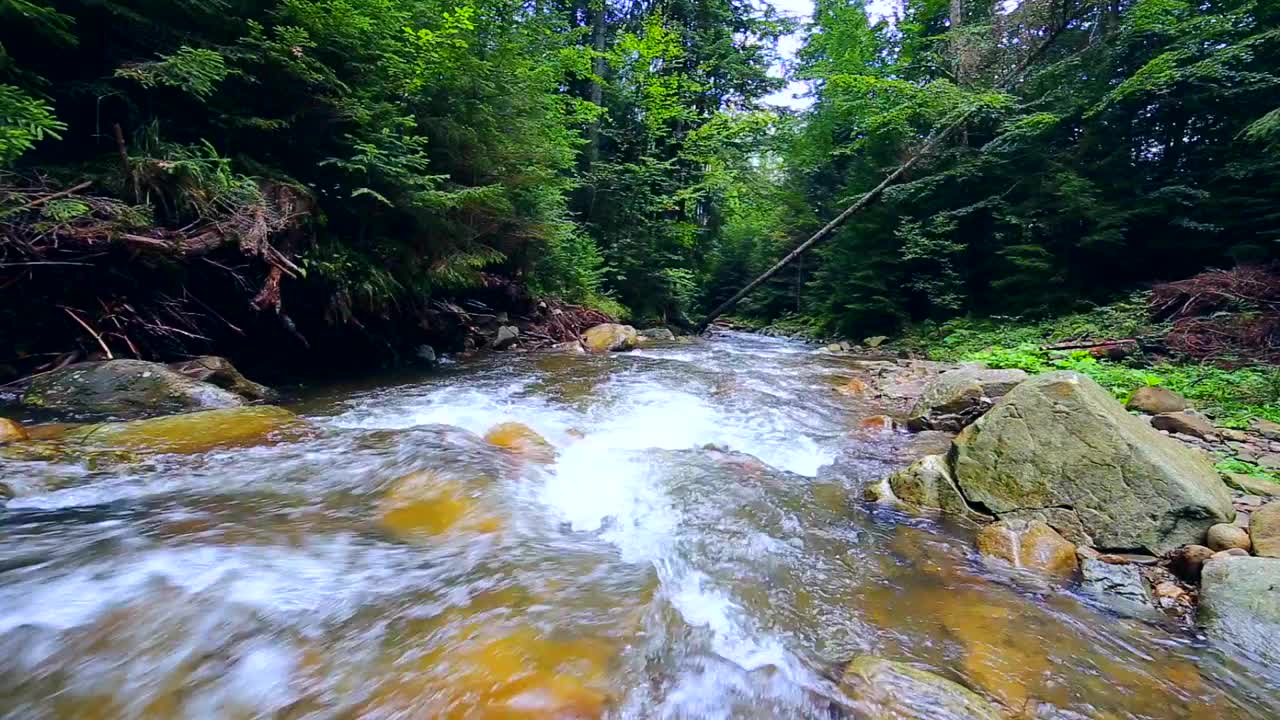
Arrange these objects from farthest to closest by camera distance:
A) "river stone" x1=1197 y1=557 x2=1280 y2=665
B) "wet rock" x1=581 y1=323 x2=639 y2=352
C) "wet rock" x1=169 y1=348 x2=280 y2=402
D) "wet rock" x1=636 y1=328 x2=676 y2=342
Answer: "wet rock" x1=636 y1=328 x2=676 y2=342, "wet rock" x1=581 y1=323 x2=639 y2=352, "wet rock" x1=169 y1=348 x2=280 y2=402, "river stone" x1=1197 y1=557 x2=1280 y2=665

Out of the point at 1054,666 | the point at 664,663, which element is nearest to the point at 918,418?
the point at 1054,666

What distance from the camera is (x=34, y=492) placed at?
307 centimetres

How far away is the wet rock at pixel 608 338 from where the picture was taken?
448 inches

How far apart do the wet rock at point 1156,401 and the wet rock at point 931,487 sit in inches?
125

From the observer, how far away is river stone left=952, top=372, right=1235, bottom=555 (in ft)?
9.98

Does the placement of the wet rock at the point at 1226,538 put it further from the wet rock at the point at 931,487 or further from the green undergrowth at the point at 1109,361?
the green undergrowth at the point at 1109,361

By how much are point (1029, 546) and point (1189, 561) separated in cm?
68

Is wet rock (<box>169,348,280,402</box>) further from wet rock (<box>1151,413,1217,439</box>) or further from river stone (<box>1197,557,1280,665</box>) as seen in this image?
wet rock (<box>1151,413,1217,439</box>)

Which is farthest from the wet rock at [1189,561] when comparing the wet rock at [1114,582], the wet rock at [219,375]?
the wet rock at [219,375]

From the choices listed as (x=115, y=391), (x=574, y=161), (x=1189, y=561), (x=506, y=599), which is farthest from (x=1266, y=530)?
(x=574, y=161)

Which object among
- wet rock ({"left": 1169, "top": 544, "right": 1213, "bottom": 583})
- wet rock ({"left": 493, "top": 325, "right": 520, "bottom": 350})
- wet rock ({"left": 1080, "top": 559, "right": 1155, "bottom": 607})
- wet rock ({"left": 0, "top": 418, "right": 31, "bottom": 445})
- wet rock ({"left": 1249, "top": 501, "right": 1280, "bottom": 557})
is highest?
wet rock ({"left": 0, "top": 418, "right": 31, "bottom": 445})

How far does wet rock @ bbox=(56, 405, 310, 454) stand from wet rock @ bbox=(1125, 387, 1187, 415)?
26.1ft

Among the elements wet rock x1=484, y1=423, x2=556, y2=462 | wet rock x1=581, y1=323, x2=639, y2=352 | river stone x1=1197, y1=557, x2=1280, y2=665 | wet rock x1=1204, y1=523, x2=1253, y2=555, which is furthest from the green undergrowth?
wet rock x1=581, y1=323, x2=639, y2=352

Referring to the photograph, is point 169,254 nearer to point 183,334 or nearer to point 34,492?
point 183,334
